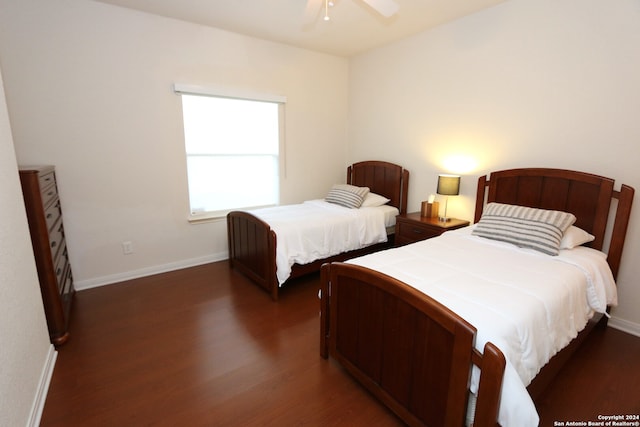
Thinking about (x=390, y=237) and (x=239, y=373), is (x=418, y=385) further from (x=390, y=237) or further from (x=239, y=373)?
(x=390, y=237)

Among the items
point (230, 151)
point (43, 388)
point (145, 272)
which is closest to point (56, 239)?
point (145, 272)

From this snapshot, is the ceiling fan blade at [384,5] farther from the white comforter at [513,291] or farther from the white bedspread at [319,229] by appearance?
the white bedspread at [319,229]

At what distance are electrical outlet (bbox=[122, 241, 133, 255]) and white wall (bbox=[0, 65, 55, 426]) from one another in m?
1.30

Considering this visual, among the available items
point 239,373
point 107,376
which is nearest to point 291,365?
point 239,373

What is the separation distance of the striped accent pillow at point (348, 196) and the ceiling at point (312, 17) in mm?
1776

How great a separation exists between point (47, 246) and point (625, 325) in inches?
169

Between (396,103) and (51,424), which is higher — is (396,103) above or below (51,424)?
above

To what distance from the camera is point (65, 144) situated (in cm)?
281

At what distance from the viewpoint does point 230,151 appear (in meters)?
3.75

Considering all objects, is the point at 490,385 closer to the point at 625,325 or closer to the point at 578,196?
the point at 578,196

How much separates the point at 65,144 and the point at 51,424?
2.29 metres

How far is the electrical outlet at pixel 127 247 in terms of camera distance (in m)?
3.23

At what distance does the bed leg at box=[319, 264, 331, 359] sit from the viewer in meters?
1.99

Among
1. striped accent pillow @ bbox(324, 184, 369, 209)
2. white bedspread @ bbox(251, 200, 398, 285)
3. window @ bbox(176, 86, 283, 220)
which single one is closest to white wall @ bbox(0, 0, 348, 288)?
window @ bbox(176, 86, 283, 220)
